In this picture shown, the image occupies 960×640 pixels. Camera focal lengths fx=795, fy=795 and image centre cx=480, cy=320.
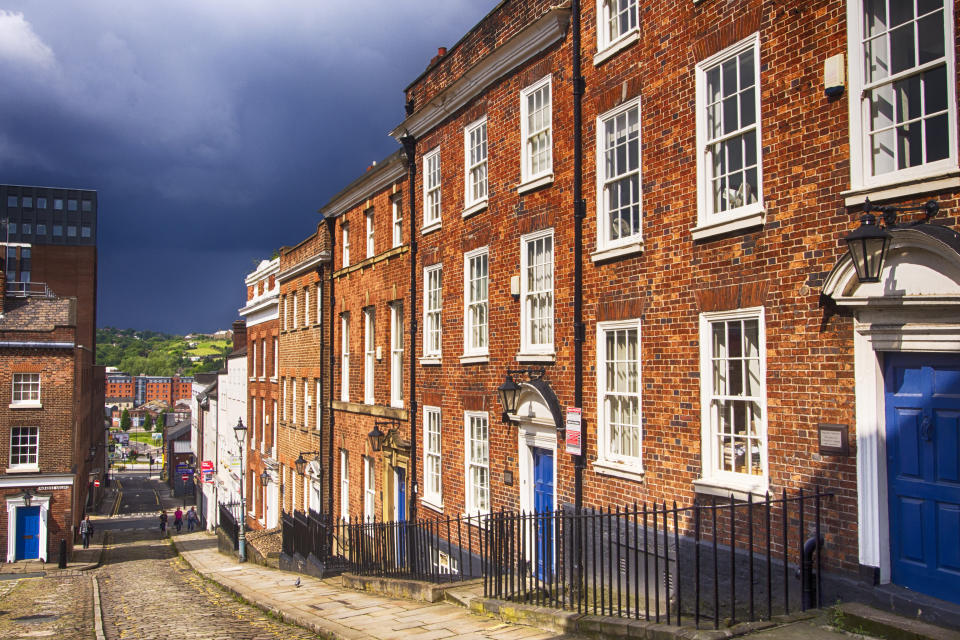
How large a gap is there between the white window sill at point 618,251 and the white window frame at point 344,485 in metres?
14.7

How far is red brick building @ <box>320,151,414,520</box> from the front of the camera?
2014 centimetres

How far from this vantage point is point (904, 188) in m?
7.16

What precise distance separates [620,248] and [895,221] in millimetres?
4402

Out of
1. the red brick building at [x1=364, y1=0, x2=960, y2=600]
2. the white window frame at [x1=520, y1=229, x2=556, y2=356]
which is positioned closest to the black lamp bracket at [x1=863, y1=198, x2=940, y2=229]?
the red brick building at [x1=364, y1=0, x2=960, y2=600]

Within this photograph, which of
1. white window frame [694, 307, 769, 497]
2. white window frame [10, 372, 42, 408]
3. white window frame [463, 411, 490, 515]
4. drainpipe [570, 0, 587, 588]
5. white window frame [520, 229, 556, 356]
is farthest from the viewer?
white window frame [10, 372, 42, 408]

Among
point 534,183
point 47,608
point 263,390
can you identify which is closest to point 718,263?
point 534,183

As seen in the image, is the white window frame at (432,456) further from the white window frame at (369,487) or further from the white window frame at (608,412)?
the white window frame at (608,412)

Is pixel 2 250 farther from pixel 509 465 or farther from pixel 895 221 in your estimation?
pixel 895 221

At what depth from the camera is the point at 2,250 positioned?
46625mm

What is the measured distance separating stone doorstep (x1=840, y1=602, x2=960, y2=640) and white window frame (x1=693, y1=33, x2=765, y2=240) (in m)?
4.06

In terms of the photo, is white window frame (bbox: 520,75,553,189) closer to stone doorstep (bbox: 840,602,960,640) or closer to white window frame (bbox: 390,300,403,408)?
white window frame (bbox: 390,300,403,408)

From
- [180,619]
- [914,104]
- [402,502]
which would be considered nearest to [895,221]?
[914,104]

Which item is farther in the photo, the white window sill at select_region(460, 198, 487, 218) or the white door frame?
the white door frame

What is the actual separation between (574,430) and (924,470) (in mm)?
5669
